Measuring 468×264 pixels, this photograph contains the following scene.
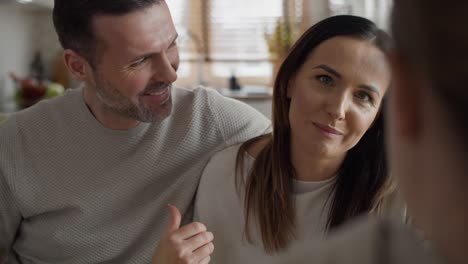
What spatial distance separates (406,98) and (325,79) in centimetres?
78

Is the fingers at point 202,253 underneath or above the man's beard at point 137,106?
underneath

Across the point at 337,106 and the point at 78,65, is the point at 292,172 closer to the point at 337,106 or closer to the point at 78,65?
the point at 337,106

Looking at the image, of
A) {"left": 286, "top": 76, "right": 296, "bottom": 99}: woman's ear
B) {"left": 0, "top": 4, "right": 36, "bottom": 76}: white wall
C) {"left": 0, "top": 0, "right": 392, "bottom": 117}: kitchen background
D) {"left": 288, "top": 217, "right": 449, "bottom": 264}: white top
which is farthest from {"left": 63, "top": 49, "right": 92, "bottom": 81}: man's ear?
{"left": 0, "top": 0, "right": 392, "bottom": 117}: kitchen background

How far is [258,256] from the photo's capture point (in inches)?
49.9

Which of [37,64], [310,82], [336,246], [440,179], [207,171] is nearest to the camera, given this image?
[440,179]

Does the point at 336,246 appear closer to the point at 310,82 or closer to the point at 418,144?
the point at 418,144

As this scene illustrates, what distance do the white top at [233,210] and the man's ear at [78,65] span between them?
1.45 feet

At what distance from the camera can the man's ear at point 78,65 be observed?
1.52m

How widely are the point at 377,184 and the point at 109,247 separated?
2.16 feet

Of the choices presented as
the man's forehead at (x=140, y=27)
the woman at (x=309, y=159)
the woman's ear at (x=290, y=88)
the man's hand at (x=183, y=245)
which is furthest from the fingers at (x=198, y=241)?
the man's forehead at (x=140, y=27)

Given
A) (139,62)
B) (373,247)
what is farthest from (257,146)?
(373,247)

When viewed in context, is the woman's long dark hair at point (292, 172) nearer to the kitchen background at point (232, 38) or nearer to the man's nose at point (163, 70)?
the man's nose at point (163, 70)

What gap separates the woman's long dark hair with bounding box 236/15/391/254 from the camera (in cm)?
122

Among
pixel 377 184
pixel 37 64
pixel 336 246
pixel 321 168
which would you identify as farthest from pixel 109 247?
pixel 37 64
